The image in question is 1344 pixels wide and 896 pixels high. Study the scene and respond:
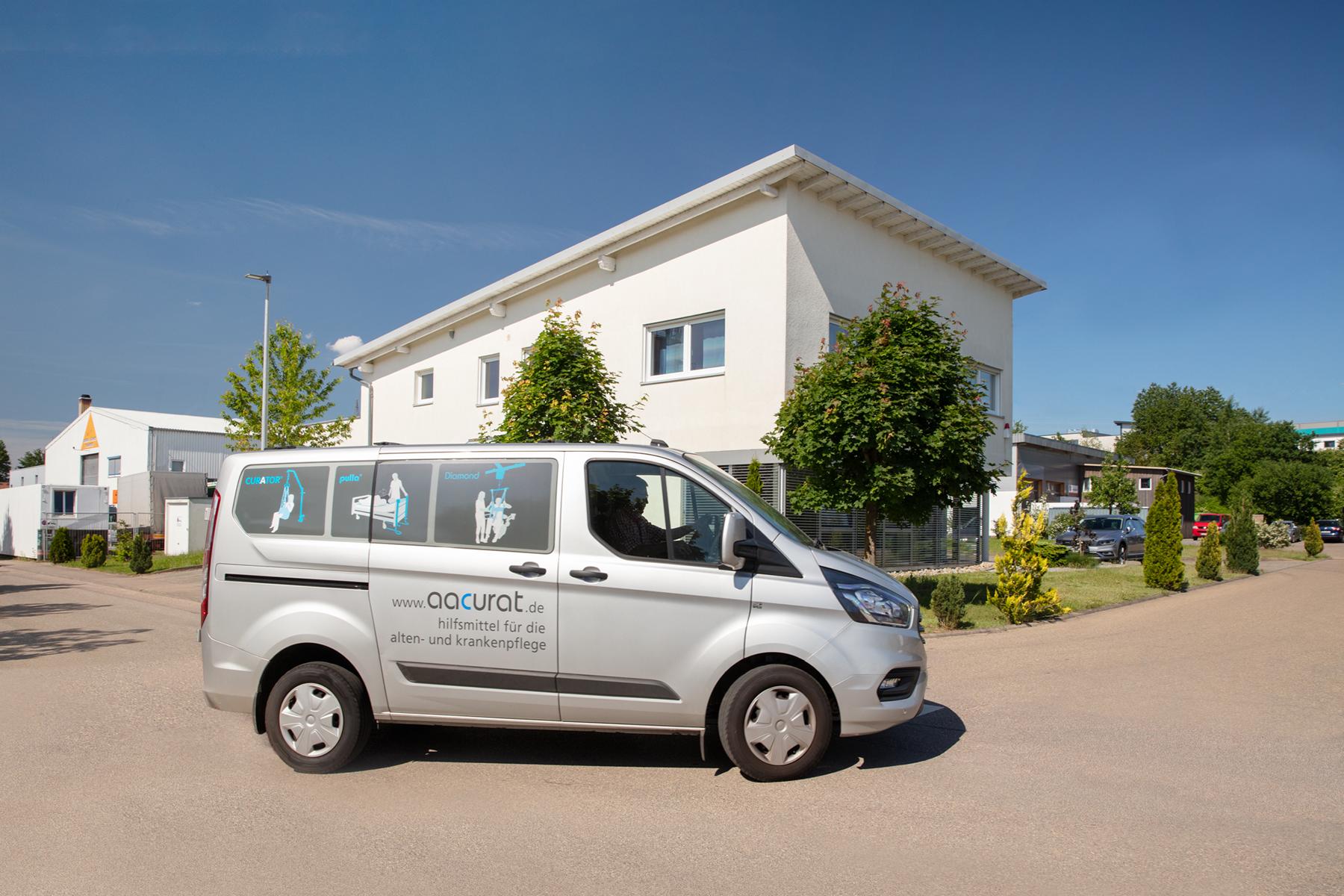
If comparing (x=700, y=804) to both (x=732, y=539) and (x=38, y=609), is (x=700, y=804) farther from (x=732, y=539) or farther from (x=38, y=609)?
(x=38, y=609)

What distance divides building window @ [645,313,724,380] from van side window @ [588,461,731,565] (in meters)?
11.3

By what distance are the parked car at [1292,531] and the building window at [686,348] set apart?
3159cm

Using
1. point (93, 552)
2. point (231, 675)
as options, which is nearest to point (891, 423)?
point (231, 675)

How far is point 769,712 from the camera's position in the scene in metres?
5.16

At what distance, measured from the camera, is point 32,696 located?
306 inches

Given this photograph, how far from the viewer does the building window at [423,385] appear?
Result: 996 inches

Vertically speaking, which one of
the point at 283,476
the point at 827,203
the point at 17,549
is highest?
the point at 827,203

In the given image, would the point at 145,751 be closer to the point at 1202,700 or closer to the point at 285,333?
the point at 1202,700

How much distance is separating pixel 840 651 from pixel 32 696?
7.37 meters

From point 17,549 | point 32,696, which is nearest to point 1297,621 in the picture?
point 32,696

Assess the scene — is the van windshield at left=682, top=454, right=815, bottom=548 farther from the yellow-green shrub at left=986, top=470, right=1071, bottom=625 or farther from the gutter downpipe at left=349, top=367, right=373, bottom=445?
the gutter downpipe at left=349, top=367, right=373, bottom=445

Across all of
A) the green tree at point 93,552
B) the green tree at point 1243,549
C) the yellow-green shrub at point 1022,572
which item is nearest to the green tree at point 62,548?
the green tree at point 93,552

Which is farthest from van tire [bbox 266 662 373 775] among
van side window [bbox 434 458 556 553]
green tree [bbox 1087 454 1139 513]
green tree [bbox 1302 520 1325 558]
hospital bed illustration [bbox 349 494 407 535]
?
green tree [bbox 1087 454 1139 513]

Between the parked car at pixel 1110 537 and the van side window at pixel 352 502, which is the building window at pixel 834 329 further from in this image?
the parked car at pixel 1110 537
